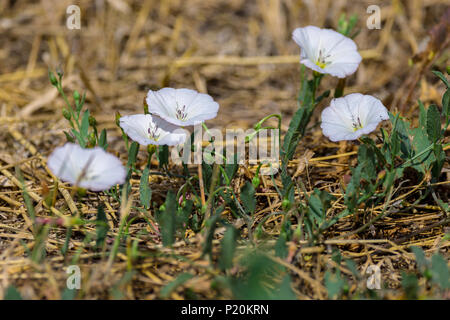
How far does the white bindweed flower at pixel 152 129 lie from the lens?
161cm

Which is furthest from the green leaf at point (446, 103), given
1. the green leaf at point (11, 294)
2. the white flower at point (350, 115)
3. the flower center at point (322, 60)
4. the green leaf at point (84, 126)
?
the green leaf at point (11, 294)

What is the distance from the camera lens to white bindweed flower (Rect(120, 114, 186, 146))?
1.61 metres

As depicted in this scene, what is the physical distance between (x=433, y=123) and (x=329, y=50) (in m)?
0.52

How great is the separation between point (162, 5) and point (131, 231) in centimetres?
215

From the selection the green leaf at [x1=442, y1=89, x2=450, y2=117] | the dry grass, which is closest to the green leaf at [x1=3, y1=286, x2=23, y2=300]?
the dry grass

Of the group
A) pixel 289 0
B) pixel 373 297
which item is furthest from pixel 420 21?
pixel 373 297

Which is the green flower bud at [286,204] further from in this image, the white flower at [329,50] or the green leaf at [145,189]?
the white flower at [329,50]

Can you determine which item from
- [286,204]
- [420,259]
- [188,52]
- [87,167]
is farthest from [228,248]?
[188,52]

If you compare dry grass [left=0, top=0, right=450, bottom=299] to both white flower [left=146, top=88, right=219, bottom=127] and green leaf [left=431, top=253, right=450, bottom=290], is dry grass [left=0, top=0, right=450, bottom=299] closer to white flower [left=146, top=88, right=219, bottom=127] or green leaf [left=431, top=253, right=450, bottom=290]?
green leaf [left=431, top=253, right=450, bottom=290]

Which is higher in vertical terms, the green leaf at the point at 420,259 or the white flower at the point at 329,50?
the white flower at the point at 329,50

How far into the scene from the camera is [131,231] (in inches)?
69.0

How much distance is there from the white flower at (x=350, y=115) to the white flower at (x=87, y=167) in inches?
27.5

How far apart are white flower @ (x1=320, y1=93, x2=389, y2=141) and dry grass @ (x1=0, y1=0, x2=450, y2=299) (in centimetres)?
28
